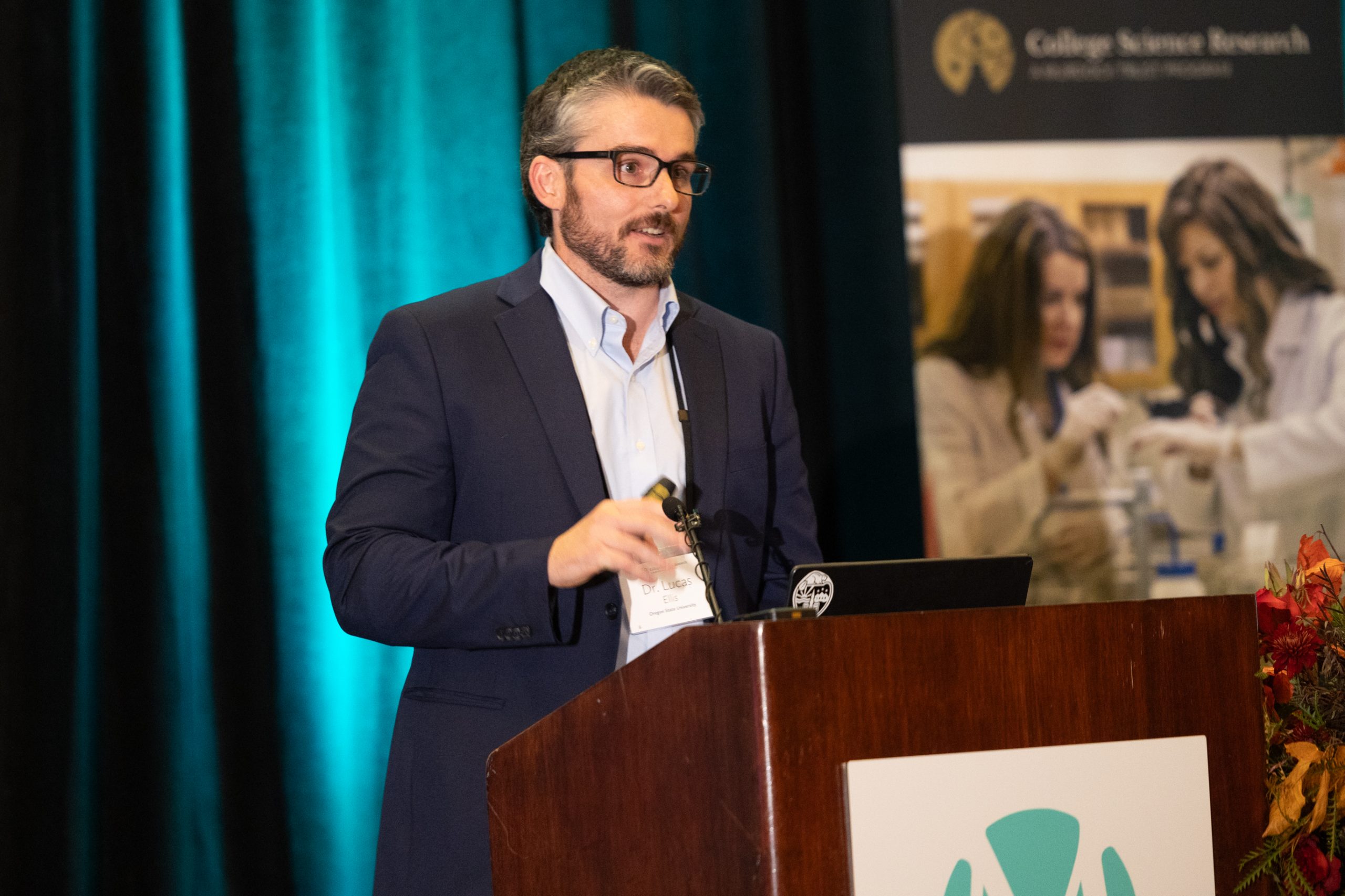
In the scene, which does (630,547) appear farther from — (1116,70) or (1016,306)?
(1116,70)

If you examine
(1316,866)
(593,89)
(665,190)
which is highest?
(593,89)

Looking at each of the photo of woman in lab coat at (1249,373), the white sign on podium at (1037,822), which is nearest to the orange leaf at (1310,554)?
the white sign on podium at (1037,822)

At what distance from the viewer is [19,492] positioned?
2.73 meters

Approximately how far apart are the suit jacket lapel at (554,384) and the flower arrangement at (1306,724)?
0.94m

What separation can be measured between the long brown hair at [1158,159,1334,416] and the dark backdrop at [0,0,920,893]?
76 cm

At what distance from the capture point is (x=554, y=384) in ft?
6.60

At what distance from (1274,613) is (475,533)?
1120mm

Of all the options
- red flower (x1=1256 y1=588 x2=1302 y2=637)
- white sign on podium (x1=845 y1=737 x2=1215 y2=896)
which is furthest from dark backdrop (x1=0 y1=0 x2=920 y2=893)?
white sign on podium (x1=845 y1=737 x2=1215 y2=896)

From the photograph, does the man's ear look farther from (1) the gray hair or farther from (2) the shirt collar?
(2) the shirt collar

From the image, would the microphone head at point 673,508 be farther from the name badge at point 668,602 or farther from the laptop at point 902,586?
the name badge at point 668,602

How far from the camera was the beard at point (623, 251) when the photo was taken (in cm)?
214

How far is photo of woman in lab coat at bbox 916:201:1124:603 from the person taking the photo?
3.36m

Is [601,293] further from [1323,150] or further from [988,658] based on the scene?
[1323,150]

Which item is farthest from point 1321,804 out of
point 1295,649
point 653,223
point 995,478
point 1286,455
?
point 1286,455
